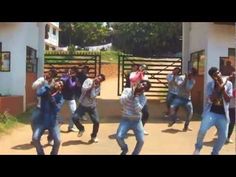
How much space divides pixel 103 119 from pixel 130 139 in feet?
10.3

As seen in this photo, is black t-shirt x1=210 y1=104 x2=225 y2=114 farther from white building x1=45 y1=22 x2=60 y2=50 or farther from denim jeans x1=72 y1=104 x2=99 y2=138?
white building x1=45 y1=22 x2=60 y2=50

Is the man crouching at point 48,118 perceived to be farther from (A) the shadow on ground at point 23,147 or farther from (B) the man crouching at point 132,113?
(A) the shadow on ground at point 23,147

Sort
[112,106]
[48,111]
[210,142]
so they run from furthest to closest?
[112,106] → [210,142] → [48,111]

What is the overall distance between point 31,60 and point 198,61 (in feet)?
18.6

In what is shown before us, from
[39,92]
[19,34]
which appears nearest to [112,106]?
[19,34]

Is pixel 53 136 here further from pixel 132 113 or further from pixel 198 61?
pixel 198 61

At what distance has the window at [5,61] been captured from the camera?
48.5ft

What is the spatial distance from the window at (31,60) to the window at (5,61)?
41.2 inches

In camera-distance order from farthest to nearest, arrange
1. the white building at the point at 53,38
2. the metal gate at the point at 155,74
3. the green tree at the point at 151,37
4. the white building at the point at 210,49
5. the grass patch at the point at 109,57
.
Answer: the white building at the point at 53,38 < the green tree at the point at 151,37 < the grass patch at the point at 109,57 < the metal gate at the point at 155,74 < the white building at the point at 210,49

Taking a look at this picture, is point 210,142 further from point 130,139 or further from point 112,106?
point 112,106

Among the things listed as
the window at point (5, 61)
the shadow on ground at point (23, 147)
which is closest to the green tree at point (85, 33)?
the window at point (5, 61)

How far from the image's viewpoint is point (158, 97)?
68.8 feet

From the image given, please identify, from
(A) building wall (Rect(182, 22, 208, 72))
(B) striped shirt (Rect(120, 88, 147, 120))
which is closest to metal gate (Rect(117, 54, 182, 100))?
(A) building wall (Rect(182, 22, 208, 72))

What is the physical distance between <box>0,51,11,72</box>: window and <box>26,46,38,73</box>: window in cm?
105
